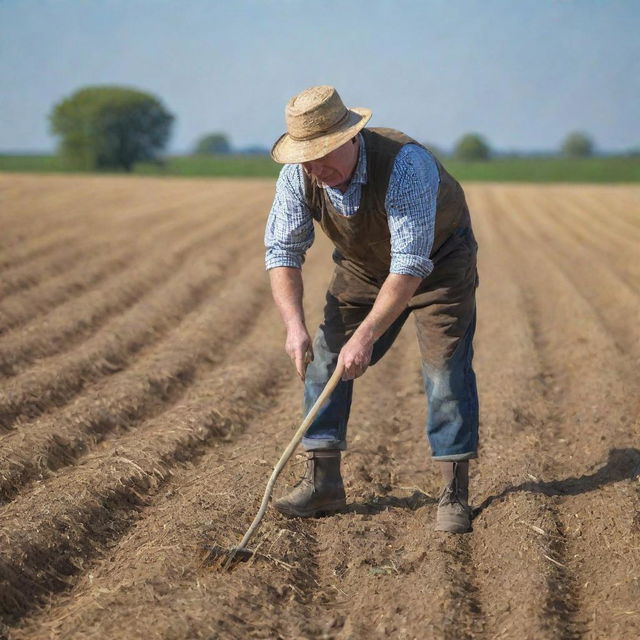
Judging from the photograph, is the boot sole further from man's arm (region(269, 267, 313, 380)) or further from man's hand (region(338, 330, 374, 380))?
man's hand (region(338, 330, 374, 380))

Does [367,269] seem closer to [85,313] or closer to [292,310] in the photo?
[292,310]

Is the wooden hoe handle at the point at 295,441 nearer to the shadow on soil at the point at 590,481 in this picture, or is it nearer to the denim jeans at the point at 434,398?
the denim jeans at the point at 434,398

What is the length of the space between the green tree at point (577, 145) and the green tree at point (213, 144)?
4453cm

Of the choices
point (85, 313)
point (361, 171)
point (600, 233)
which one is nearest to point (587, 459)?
point (361, 171)

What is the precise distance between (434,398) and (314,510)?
0.80 meters

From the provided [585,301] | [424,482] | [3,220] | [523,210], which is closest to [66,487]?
[424,482]

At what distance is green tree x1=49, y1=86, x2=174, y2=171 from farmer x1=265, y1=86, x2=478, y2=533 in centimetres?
6875

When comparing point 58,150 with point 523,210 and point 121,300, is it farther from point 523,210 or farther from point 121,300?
point 121,300

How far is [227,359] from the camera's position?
7.64 m

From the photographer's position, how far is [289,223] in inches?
159

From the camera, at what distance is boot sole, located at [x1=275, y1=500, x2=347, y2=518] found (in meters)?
4.45

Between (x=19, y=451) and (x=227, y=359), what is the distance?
9.00 feet

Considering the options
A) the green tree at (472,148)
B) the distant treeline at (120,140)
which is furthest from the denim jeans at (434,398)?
the green tree at (472,148)

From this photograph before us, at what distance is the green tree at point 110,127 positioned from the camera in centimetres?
7100
